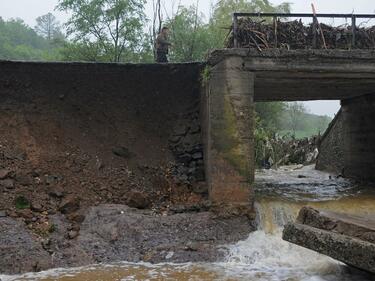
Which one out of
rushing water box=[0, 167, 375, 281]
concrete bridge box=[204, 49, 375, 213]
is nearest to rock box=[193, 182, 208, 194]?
concrete bridge box=[204, 49, 375, 213]

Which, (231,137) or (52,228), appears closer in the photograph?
(52,228)

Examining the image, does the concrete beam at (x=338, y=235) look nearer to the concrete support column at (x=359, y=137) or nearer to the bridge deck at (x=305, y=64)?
the bridge deck at (x=305, y=64)

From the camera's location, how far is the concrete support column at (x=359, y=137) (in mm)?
13703

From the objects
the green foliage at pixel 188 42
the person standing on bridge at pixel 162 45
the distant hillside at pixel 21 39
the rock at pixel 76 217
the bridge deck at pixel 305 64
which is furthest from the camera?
the distant hillside at pixel 21 39

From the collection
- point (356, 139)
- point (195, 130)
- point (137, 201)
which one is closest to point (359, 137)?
point (356, 139)

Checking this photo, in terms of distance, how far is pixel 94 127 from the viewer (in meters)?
11.1

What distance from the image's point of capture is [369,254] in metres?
6.18

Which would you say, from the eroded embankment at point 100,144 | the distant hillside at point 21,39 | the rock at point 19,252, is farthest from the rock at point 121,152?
the distant hillside at point 21,39

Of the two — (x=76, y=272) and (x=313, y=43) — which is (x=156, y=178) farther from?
(x=313, y=43)

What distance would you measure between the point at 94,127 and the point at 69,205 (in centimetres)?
233

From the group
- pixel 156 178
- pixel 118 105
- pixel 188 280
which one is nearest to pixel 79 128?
→ pixel 118 105

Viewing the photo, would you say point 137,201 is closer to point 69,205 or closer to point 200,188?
point 69,205

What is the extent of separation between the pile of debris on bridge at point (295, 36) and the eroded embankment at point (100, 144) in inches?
62.1

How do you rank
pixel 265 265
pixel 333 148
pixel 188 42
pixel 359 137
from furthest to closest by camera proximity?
pixel 188 42
pixel 333 148
pixel 359 137
pixel 265 265
